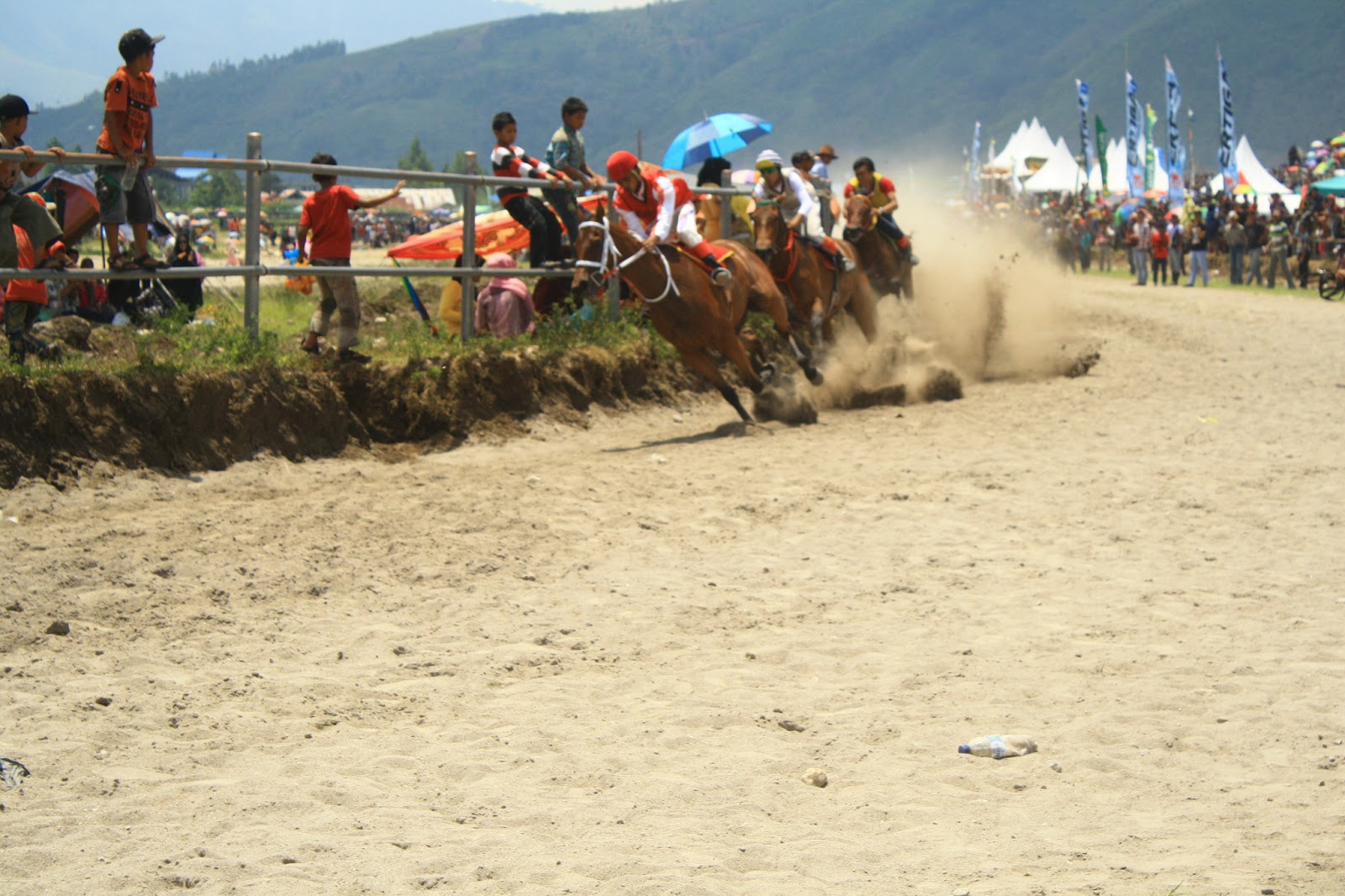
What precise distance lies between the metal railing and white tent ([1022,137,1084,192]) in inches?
2736

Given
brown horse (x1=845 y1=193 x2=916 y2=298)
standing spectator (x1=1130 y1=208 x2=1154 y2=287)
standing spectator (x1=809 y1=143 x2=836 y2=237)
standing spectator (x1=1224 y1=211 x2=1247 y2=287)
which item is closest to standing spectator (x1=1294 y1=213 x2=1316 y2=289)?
standing spectator (x1=1224 y1=211 x2=1247 y2=287)

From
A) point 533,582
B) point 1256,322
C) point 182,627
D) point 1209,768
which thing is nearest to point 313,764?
point 182,627

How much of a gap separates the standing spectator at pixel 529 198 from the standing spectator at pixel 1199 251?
84.0ft

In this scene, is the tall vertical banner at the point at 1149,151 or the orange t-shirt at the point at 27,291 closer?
the orange t-shirt at the point at 27,291

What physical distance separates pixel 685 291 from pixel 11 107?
5597mm

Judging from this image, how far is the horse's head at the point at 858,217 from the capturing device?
1573 centimetres

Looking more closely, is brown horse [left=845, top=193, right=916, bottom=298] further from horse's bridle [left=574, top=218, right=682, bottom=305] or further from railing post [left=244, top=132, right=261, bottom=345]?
railing post [left=244, top=132, right=261, bottom=345]

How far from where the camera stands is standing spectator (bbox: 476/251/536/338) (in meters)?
13.1

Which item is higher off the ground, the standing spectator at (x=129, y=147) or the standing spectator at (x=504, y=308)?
the standing spectator at (x=129, y=147)

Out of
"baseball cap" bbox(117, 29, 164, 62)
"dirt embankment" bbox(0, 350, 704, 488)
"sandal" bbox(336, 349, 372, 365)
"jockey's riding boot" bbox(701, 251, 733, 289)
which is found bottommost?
"dirt embankment" bbox(0, 350, 704, 488)

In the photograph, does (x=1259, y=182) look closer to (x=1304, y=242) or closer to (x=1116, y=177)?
(x=1116, y=177)

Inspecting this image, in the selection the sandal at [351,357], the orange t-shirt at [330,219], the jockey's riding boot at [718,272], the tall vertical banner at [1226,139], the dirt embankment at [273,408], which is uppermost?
the tall vertical banner at [1226,139]

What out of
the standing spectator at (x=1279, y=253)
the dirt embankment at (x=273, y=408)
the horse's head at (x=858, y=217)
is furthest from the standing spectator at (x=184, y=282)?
the standing spectator at (x=1279, y=253)

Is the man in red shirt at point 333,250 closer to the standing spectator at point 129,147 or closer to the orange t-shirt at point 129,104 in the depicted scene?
the standing spectator at point 129,147
